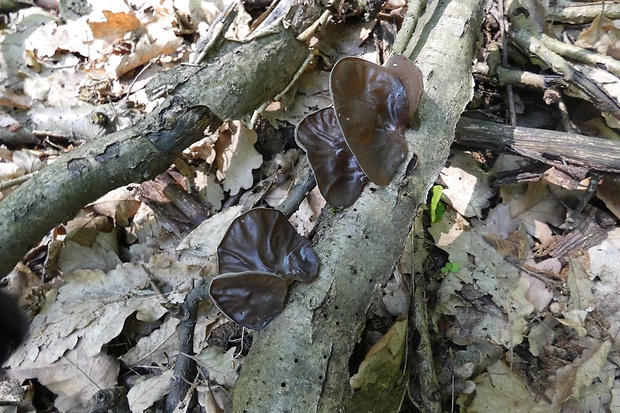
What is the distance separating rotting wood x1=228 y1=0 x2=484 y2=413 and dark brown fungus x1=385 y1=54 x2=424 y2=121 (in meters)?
0.17

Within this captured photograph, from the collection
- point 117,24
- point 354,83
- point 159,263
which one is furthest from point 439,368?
point 117,24

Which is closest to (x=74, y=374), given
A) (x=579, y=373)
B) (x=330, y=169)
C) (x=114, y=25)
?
(x=330, y=169)

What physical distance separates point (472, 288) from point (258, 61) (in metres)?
2.01

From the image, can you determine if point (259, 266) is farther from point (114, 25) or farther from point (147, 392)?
point (114, 25)

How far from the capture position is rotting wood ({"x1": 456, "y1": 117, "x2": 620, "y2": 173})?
2654 millimetres

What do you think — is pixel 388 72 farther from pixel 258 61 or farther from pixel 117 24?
pixel 117 24

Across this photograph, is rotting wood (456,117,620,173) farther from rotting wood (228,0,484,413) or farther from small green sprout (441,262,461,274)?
small green sprout (441,262,461,274)

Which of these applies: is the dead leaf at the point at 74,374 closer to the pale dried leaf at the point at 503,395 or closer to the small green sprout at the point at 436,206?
the pale dried leaf at the point at 503,395

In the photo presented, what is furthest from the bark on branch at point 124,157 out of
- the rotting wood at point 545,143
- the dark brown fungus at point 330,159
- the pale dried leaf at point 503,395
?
the pale dried leaf at point 503,395

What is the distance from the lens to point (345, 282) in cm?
194

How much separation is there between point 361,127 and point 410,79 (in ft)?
1.21

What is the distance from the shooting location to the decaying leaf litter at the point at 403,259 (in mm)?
2496

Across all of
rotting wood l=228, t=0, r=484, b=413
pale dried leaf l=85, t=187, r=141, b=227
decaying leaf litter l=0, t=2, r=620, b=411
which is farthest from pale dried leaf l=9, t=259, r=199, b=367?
rotting wood l=228, t=0, r=484, b=413

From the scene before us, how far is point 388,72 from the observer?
2227 mm
